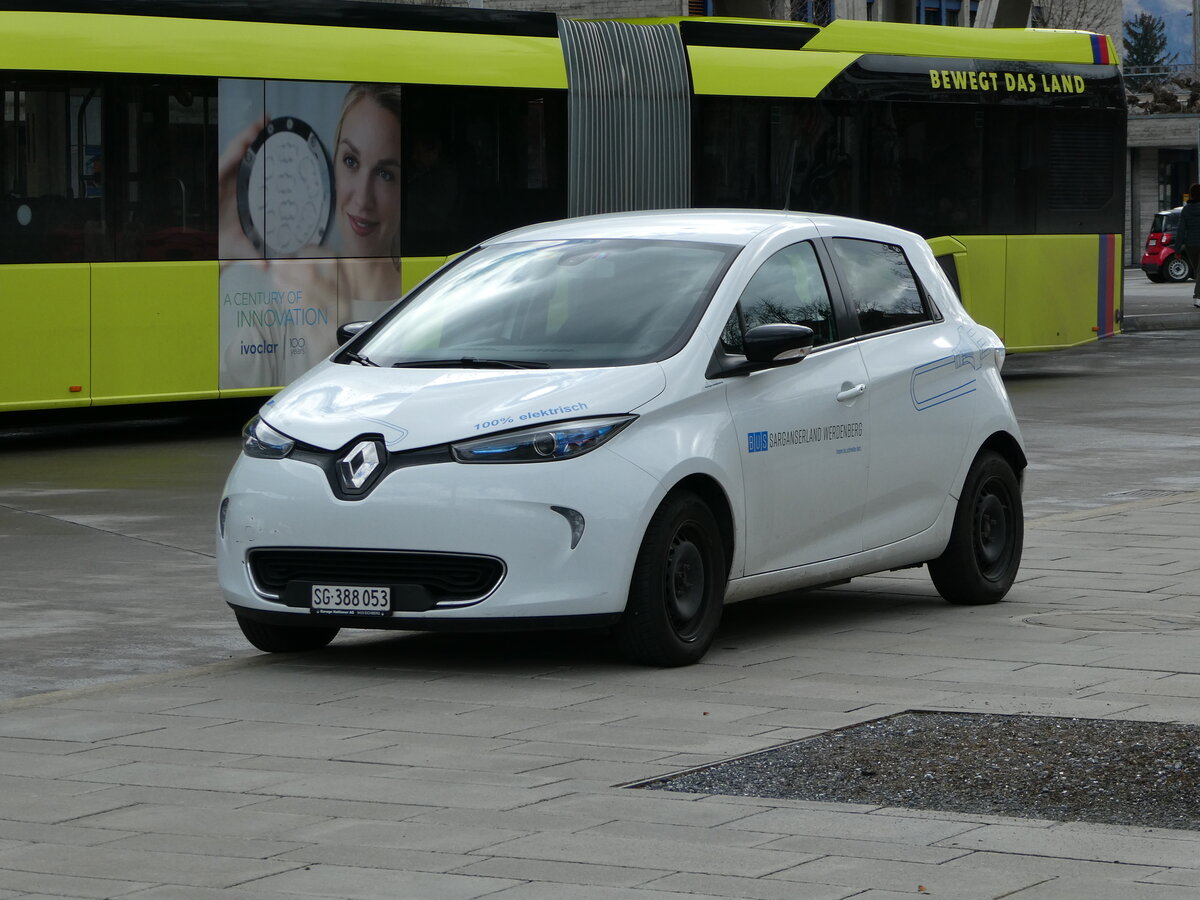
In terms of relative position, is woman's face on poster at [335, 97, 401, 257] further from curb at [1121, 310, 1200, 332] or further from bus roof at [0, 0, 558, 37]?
curb at [1121, 310, 1200, 332]

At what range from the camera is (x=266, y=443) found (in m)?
8.31

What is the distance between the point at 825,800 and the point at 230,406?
14.2 m

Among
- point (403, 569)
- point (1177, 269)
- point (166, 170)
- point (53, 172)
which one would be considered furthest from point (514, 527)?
point (1177, 269)

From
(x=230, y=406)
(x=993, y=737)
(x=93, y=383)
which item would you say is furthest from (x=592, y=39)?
(x=993, y=737)

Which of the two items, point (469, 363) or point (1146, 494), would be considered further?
point (1146, 494)

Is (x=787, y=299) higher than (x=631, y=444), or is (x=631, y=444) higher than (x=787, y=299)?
(x=787, y=299)

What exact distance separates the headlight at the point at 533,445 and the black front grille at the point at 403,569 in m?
0.34

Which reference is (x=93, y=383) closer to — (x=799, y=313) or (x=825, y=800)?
(x=799, y=313)

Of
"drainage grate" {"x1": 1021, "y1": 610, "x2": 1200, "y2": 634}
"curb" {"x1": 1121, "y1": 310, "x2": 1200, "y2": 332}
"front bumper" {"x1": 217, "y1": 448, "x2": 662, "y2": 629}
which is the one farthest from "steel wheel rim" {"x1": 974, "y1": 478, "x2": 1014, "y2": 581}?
"curb" {"x1": 1121, "y1": 310, "x2": 1200, "y2": 332}

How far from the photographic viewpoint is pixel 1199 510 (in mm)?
13461

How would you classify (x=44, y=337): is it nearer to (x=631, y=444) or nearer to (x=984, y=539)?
(x=984, y=539)

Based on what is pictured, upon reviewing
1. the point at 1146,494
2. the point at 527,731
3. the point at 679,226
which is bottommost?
the point at 1146,494

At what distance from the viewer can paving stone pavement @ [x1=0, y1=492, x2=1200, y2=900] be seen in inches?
208

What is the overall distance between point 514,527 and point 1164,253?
4846 cm
